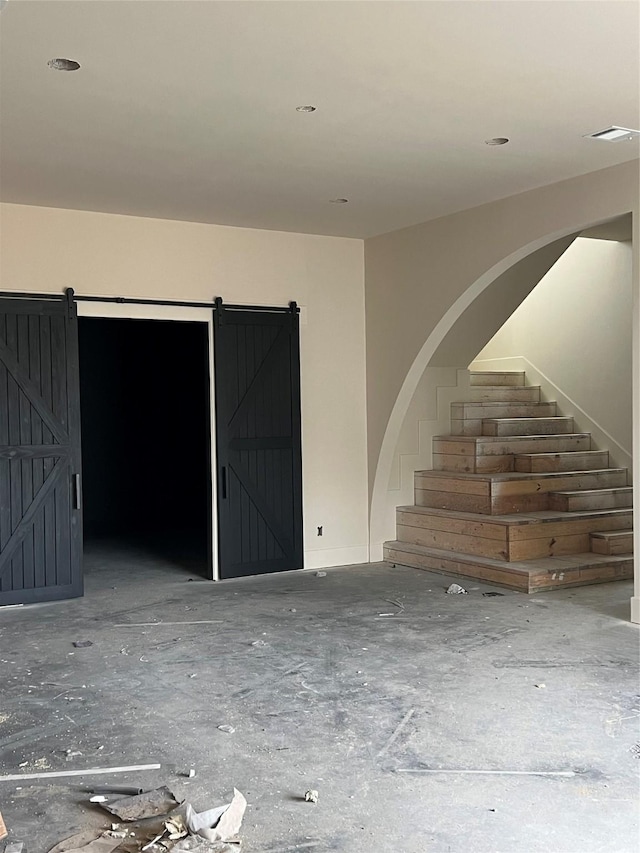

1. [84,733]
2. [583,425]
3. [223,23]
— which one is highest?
[223,23]

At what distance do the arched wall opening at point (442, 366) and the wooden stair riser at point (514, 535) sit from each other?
0.46m

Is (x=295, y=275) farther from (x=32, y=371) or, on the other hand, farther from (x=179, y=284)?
(x=32, y=371)

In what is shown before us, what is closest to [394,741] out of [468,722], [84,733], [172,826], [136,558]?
[468,722]

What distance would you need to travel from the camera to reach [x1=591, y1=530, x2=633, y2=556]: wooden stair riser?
689 centimetres

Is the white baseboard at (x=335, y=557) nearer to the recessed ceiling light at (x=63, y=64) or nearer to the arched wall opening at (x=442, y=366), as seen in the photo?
the arched wall opening at (x=442, y=366)

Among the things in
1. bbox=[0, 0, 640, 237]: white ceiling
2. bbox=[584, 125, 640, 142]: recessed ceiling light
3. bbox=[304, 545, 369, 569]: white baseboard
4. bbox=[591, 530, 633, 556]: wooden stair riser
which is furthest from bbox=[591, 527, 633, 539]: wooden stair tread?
bbox=[584, 125, 640, 142]: recessed ceiling light

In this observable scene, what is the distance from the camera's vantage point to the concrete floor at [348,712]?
2.96m

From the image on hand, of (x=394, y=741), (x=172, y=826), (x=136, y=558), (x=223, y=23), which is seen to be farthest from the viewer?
(x=136, y=558)

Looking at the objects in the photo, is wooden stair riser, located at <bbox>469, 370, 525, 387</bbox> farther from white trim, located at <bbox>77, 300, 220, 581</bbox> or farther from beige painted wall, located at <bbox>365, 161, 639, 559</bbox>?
white trim, located at <bbox>77, 300, 220, 581</bbox>

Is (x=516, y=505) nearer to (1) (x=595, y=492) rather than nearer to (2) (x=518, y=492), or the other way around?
(2) (x=518, y=492)

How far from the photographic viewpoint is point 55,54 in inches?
144

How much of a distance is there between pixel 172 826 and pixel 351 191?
4356 mm

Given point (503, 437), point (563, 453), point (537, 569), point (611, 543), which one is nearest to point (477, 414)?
point (503, 437)

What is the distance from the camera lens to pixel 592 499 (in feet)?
24.0
